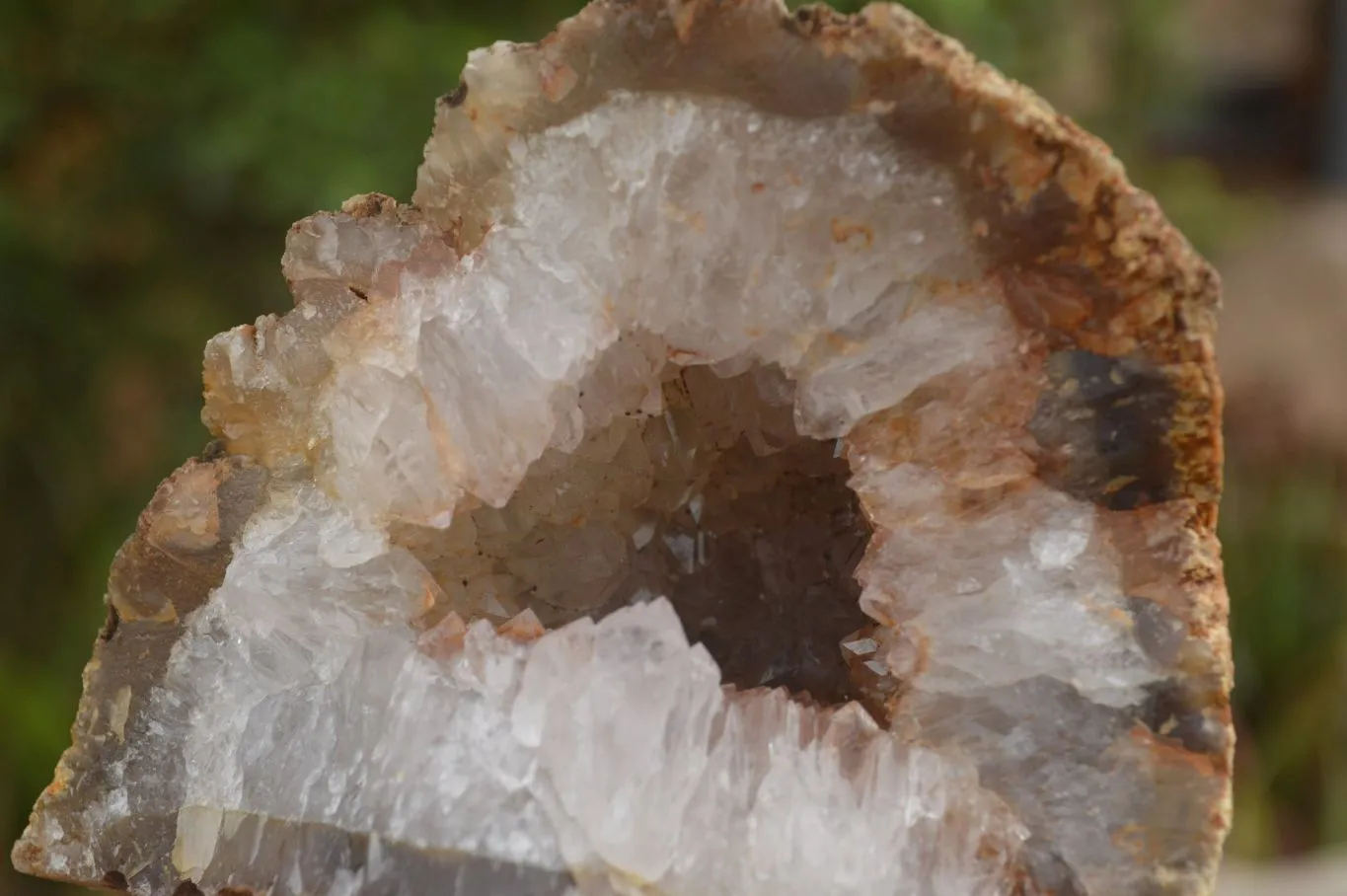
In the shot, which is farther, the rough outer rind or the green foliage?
the green foliage

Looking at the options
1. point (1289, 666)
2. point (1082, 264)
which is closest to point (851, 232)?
point (1082, 264)

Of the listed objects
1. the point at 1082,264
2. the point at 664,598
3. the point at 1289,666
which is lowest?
the point at 664,598

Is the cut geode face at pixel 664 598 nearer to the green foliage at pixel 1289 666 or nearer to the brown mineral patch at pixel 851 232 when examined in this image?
the brown mineral patch at pixel 851 232

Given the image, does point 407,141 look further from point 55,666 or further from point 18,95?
point 55,666

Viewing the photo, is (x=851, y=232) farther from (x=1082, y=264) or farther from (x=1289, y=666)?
(x=1289, y=666)

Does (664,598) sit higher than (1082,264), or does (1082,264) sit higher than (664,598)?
(1082,264)

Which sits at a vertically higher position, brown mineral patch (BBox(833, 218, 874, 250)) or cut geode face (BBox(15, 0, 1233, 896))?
brown mineral patch (BBox(833, 218, 874, 250))

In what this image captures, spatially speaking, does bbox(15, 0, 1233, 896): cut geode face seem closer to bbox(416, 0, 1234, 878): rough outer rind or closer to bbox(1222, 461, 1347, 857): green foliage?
bbox(416, 0, 1234, 878): rough outer rind

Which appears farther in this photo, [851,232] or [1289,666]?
[1289,666]

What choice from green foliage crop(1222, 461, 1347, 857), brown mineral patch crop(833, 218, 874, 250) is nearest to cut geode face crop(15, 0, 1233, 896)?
brown mineral patch crop(833, 218, 874, 250)

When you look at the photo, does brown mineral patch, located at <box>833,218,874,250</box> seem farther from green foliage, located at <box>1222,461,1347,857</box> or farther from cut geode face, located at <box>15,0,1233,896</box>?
green foliage, located at <box>1222,461,1347,857</box>
